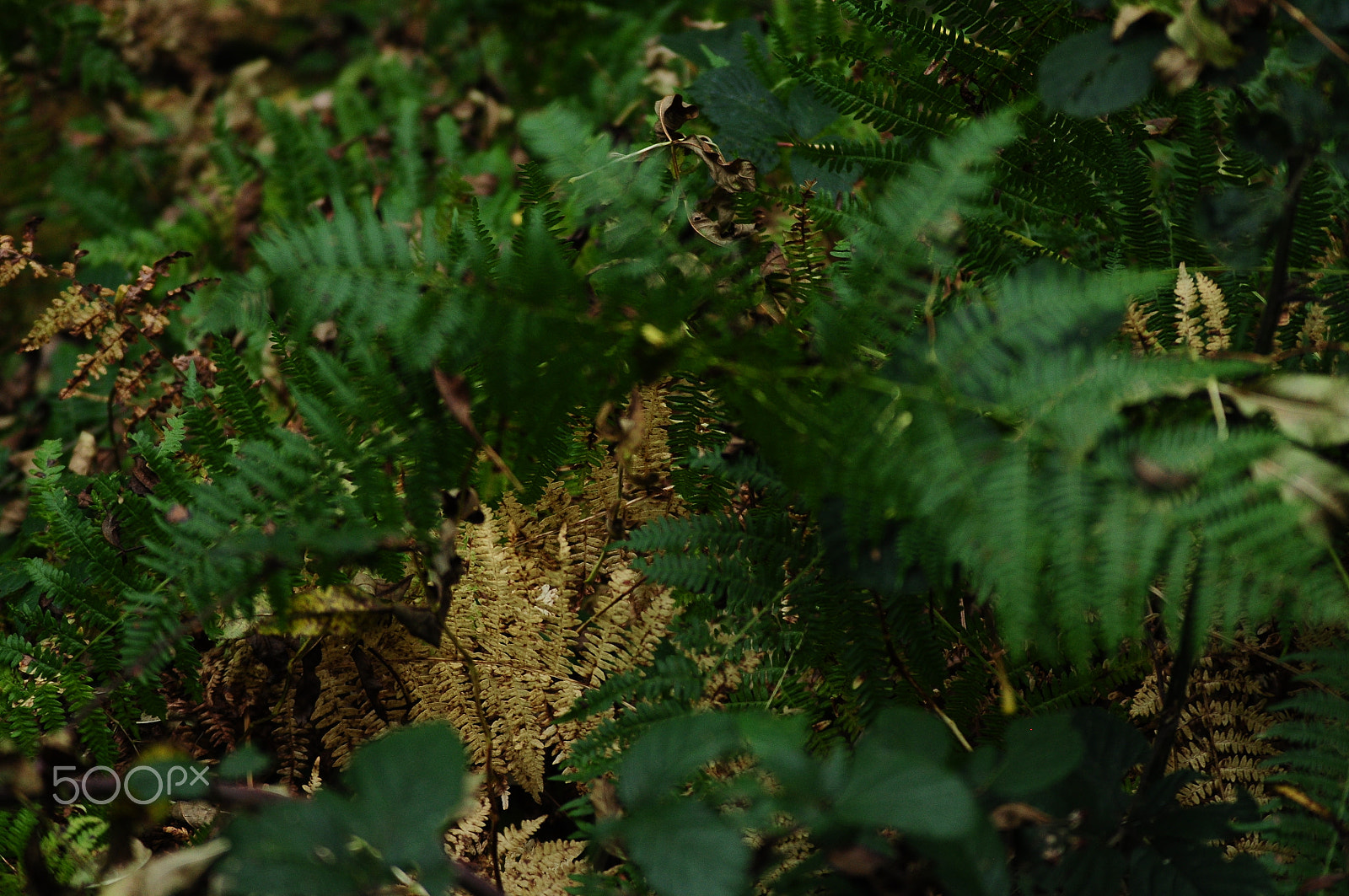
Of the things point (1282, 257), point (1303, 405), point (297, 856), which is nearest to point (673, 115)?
point (1282, 257)

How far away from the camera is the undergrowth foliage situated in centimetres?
91

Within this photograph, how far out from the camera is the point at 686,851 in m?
0.79

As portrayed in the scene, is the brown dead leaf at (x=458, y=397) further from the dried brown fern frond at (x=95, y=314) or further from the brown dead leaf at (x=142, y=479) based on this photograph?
the dried brown fern frond at (x=95, y=314)

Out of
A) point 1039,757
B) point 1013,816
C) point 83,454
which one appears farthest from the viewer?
point 83,454

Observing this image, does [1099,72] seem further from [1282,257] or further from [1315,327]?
[1315,327]

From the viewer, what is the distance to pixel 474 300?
44.6 inches

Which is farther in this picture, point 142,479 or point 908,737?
point 142,479

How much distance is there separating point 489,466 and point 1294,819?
1.26 m

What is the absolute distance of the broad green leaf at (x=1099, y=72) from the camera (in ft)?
3.39

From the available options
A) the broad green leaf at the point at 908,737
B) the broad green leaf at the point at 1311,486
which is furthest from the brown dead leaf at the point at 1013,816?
the broad green leaf at the point at 1311,486

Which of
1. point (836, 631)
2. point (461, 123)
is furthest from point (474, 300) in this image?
point (461, 123)

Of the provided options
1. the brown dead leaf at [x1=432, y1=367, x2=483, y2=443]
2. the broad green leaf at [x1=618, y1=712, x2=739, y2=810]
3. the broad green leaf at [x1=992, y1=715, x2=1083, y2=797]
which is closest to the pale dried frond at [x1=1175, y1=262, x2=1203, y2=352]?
the broad green leaf at [x1=992, y1=715, x2=1083, y2=797]

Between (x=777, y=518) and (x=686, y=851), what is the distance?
0.69m

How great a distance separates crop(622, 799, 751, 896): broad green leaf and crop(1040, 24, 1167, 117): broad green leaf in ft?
3.09
